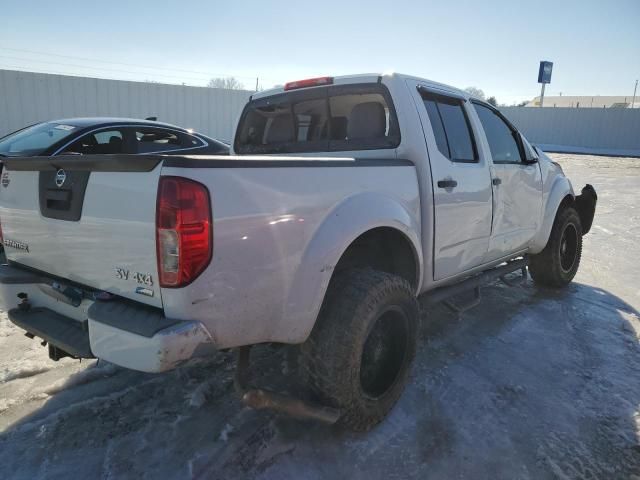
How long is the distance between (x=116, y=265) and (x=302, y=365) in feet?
3.33

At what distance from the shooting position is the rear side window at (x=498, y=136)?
12.8 ft

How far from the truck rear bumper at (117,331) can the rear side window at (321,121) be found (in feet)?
6.36

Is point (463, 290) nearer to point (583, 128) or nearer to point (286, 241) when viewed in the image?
point (286, 241)

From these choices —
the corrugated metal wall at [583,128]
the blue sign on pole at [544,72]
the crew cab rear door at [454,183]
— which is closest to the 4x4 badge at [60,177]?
the crew cab rear door at [454,183]

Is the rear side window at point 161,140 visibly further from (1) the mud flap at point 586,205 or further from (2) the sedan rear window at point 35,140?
(1) the mud flap at point 586,205

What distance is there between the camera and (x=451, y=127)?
11.4 feet

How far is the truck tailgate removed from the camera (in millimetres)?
1828

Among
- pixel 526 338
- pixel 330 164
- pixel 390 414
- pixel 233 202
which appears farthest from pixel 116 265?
pixel 526 338

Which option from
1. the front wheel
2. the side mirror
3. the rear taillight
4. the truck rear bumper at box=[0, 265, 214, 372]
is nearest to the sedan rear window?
the truck rear bumper at box=[0, 265, 214, 372]

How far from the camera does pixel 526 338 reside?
3.88m

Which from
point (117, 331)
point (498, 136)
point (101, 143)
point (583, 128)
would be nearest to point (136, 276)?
point (117, 331)

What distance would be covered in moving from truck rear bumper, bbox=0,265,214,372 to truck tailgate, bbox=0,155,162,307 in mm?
75

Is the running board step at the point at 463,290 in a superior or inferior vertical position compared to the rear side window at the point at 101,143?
inferior

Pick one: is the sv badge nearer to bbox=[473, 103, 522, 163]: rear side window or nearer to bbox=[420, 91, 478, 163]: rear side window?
bbox=[420, 91, 478, 163]: rear side window
